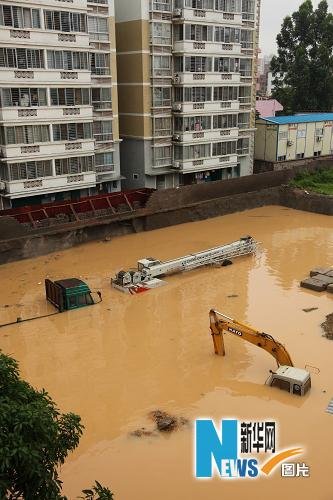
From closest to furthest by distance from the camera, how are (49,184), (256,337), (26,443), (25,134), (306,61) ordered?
(26,443)
(256,337)
(25,134)
(49,184)
(306,61)

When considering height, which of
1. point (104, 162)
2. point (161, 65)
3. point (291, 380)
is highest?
point (161, 65)

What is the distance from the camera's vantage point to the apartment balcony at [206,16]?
31859 millimetres

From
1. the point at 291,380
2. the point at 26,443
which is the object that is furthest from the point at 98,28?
the point at 26,443

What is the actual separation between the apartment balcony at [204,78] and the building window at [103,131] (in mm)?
5648

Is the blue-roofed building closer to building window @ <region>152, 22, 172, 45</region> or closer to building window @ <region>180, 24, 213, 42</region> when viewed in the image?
building window @ <region>180, 24, 213, 42</region>

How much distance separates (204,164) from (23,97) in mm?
14224

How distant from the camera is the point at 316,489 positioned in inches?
427

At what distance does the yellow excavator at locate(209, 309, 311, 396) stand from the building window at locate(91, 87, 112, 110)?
19775mm

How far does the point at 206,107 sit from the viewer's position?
34.8 m

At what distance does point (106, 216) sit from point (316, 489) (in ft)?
67.9

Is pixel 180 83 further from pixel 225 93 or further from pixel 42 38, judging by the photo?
pixel 42 38

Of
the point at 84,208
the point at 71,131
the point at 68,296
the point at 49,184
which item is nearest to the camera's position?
the point at 68,296

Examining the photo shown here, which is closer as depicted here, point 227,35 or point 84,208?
point 84,208

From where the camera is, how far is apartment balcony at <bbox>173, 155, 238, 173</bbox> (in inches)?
1371
